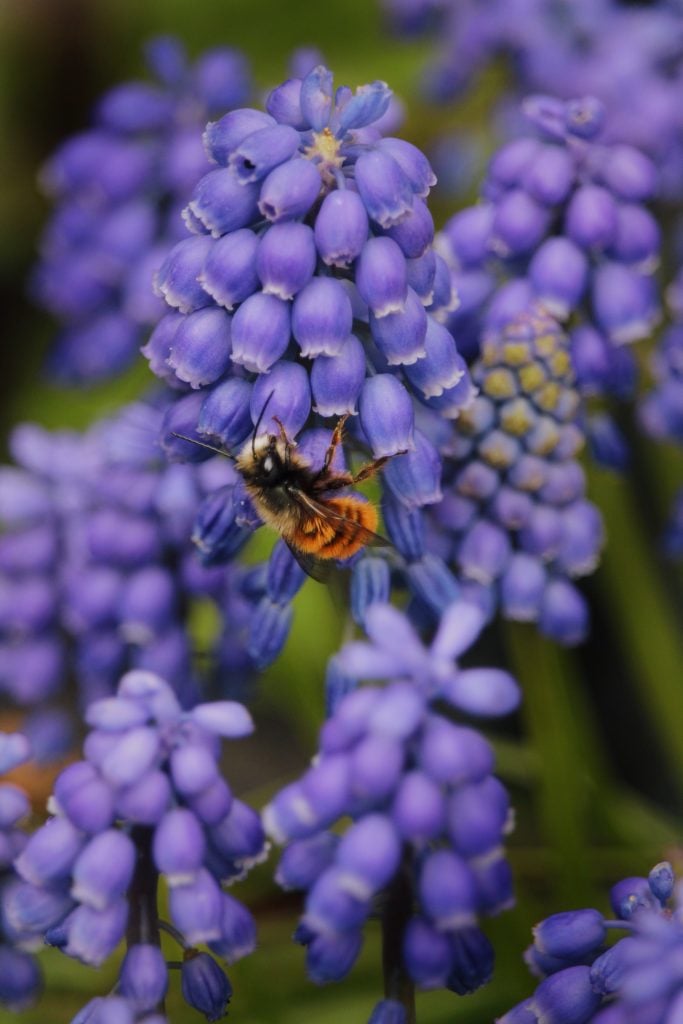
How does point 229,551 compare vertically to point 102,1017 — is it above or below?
above

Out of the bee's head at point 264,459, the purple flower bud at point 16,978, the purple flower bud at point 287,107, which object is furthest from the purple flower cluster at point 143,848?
the purple flower bud at point 287,107

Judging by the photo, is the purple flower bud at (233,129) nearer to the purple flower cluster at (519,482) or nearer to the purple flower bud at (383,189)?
the purple flower bud at (383,189)

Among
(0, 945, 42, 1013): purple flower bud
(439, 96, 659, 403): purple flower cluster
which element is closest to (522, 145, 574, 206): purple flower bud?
(439, 96, 659, 403): purple flower cluster

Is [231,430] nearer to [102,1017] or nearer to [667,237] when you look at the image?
[102,1017]

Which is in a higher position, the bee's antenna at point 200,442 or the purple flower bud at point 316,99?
the purple flower bud at point 316,99

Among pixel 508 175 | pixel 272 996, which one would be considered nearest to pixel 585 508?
pixel 508 175

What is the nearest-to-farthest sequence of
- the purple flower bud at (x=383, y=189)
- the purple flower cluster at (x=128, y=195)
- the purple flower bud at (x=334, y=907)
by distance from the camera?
1. the purple flower bud at (x=334, y=907)
2. the purple flower bud at (x=383, y=189)
3. the purple flower cluster at (x=128, y=195)

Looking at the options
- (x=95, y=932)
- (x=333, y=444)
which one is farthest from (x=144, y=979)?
(x=333, y=444)
